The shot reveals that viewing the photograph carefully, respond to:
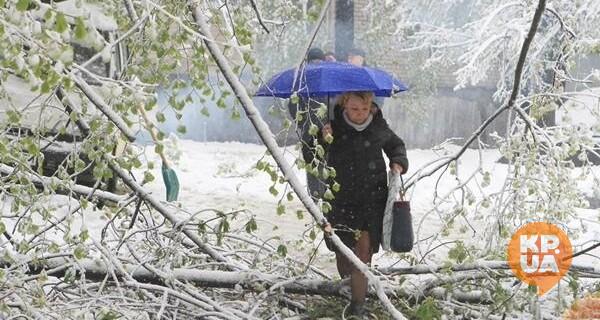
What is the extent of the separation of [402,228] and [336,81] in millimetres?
1180

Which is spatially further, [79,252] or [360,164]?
[360,164]

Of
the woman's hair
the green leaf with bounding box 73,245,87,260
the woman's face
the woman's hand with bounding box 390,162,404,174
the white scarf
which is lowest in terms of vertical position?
the green leaf with bounding box 73,245,87,260

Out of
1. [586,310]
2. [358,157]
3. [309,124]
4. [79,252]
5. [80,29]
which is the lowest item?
[586,310]

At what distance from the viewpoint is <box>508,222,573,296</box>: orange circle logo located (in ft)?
13.4

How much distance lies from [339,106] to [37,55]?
8.29 ft

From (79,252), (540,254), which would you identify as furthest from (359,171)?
(79,252)

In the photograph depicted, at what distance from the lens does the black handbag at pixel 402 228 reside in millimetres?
3891

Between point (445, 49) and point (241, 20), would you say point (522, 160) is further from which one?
point (445, 49)

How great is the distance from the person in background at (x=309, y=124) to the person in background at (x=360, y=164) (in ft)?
0.41

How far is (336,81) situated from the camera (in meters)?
4.63

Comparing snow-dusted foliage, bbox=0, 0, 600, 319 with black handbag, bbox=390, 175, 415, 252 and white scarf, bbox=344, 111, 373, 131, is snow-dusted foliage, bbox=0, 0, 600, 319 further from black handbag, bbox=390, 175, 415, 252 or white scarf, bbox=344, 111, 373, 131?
white scarf, bbox=344, 111, 373, 131

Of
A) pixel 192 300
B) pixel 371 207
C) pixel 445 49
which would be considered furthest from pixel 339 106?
pixel 445 49

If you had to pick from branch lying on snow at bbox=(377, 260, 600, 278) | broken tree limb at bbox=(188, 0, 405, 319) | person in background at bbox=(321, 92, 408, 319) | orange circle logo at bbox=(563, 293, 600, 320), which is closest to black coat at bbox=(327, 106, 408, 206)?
person in background at bbox=(321, 92, 408, 319)

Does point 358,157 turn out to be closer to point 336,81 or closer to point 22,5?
point 336,81
